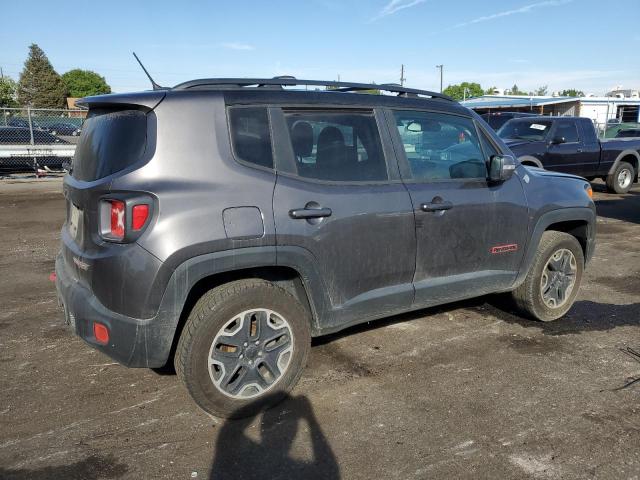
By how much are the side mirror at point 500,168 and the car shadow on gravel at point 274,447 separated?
2124 mm

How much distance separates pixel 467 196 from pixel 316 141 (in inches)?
49.3

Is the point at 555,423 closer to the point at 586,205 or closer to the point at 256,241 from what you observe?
the point at 256,241

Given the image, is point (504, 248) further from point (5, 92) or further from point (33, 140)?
point (5, 92)

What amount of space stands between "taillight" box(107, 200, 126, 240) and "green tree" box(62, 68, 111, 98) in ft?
333

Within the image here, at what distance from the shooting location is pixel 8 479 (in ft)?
8.70

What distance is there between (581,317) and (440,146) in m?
2.26

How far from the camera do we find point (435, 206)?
12.3 ft

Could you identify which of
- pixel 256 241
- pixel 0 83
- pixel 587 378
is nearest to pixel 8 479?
pixel 256 241

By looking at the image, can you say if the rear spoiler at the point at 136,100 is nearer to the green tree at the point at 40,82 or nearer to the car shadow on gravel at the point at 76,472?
the car shadow on gravel at the point at 76,472

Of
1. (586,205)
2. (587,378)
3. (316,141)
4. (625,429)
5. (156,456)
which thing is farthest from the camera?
(586,205)

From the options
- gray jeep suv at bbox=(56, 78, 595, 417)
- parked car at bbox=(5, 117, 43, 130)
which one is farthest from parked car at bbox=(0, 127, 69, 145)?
gray jeep suv at bbox=(56, 78, 595, 417)

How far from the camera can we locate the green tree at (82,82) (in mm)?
97125

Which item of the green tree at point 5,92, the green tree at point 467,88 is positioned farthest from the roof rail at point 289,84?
the green tree at point 467,88

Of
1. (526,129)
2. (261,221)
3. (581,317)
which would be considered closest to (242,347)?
(261,221)
